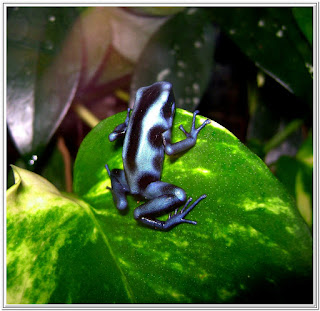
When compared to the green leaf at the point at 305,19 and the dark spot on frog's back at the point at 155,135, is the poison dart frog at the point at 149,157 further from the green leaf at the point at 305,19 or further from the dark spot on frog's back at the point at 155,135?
the green leaf at the point at 305,19

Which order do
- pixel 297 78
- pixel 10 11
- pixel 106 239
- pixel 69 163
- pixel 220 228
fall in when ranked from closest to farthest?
pixel 220 228, pixel 106 239, pixel 297 78, pixel 10 11, pixel 69 163

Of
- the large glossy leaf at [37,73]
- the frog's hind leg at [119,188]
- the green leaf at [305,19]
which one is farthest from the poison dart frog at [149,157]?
the green leaf at [305,19]

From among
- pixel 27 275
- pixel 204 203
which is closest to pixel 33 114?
pixel 27 275

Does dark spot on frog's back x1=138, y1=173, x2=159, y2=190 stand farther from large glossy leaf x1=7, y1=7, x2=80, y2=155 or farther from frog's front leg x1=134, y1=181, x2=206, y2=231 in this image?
large glossy leaf x1=7, y1=7, x2=80, y2=155

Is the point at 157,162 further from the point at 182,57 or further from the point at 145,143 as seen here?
the point at 182,57

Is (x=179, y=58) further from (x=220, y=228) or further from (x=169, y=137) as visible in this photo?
(x=220, y=228)

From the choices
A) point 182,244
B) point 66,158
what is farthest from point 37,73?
point 182,244
